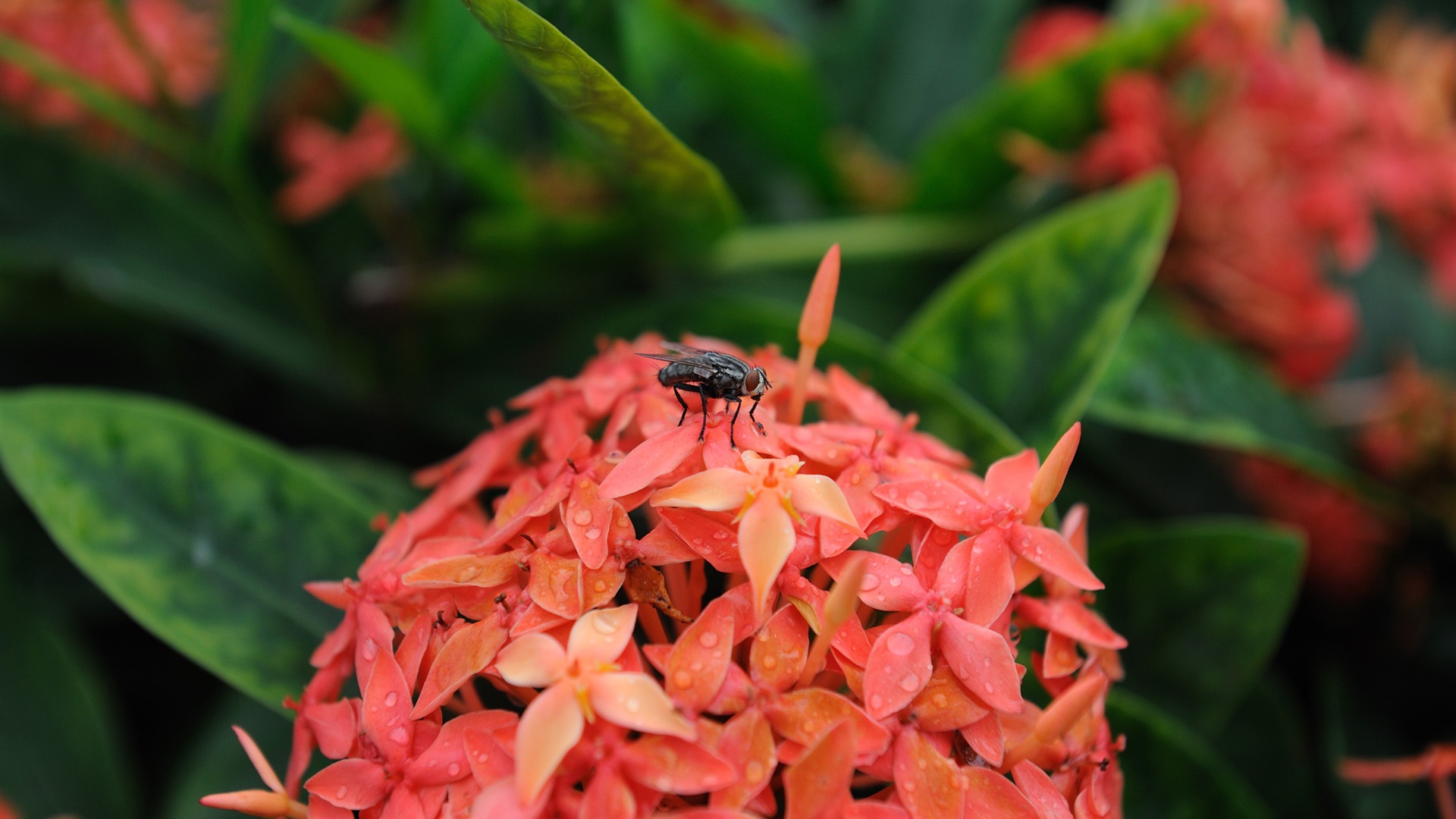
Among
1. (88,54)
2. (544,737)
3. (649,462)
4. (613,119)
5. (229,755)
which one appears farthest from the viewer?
(88,54)

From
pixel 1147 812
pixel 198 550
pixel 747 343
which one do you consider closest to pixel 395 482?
pixel 198 550

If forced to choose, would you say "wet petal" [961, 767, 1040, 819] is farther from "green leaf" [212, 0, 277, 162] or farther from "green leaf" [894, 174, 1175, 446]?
"green leaf" [212, 0, 277, 162]

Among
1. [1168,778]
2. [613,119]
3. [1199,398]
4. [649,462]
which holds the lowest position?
[1168,778]

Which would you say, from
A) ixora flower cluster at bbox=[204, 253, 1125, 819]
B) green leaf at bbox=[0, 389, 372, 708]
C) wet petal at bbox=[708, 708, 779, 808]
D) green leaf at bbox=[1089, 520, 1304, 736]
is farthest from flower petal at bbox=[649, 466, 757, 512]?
green leaf at bbox=[1089, 520, 1304, 736]

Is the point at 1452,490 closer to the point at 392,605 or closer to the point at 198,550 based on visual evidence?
the point at 392,605

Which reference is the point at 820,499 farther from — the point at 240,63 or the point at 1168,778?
the point at 240,63

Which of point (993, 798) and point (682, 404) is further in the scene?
point (682, 404)

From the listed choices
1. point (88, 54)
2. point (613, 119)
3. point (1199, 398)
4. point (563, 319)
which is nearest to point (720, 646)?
point (613, 119)

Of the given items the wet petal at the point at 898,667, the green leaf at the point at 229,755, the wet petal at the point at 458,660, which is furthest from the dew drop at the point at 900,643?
the green leaf at the point at 229,755
